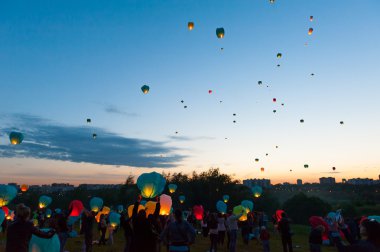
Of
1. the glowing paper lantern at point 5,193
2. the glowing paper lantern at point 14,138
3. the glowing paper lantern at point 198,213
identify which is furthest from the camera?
the glowing paper lantern at point 198,213

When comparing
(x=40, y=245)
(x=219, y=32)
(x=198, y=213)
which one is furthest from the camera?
(x=198, y=213)

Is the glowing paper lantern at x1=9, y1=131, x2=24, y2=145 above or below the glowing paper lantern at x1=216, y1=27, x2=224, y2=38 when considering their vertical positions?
below

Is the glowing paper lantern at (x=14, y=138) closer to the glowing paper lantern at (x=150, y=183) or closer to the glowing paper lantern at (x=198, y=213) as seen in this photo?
the glowing paper lantern at (x=150, y=183)

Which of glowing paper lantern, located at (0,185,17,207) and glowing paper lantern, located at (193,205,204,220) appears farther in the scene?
glowing paper lantern, located at (193,205,204,220)

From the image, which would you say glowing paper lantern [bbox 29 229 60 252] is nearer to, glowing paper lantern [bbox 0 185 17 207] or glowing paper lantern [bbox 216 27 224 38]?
glowing paper lantern [bbox 0 185 17 207]

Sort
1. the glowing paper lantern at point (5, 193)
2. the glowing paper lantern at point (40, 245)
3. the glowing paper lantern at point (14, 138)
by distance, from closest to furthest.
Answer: the glowing paper lantern at point (40, 245), the glowing paper lantern at point (5, 193), the glowing paper lantern at point (14, 138)

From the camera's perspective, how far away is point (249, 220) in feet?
63.6

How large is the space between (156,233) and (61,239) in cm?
431

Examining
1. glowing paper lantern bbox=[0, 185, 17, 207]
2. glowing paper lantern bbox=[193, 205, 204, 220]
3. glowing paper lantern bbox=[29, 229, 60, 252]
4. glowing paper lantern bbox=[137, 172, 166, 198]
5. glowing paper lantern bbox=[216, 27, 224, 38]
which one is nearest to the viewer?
glowing paper lantern bbox=[29, 229, 60, 252]

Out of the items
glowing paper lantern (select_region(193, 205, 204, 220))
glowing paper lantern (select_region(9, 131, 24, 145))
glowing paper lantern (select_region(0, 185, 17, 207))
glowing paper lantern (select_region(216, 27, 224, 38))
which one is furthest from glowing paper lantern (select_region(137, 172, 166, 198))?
glowing paper lantern (select_region(193, 205, 204, 220))

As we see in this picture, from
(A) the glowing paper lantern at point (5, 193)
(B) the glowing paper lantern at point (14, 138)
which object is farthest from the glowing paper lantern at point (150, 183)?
(B) the glowing paper lantern at point (14, 138)

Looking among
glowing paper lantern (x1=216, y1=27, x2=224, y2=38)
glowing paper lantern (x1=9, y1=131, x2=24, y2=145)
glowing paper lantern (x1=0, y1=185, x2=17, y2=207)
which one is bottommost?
glowing paper lantern (x1=0, y1=185, x2=17, y2=207)

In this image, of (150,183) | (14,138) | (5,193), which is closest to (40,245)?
(150,183)

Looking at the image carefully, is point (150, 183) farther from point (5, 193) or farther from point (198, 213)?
point (198, 213)
